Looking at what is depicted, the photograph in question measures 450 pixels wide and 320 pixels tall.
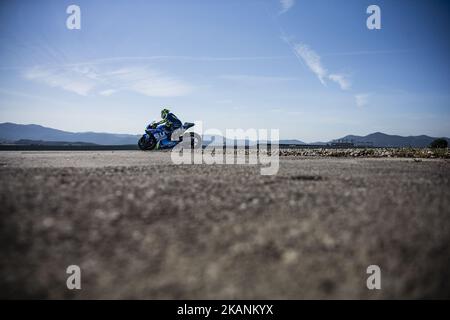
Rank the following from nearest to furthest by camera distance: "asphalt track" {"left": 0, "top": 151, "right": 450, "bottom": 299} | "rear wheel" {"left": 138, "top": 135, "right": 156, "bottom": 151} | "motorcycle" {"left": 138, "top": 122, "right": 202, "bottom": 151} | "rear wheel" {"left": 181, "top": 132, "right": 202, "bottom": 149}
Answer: "asphalt track" {"left": 0, "top": 151, "right": 450, "bottom": 299}
"motorcycle" {"left": 138, "top": 122, "right": 202, "bottom": 151}
"rear wheel" {"left": 138, "top": 135, "right": 156, "bottom": 151}
"rear wheel" {"left": 181, "top": 132, "right": 202, "bottom": 149}

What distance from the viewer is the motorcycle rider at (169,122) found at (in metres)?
16.3

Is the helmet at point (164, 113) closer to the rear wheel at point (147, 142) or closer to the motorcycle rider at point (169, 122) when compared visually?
the motorcycle rider at point (169, 122)

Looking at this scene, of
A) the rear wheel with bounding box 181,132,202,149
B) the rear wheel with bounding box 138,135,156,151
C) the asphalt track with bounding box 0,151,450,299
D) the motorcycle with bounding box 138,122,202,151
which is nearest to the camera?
the asphalt track with bounding box 0,151,450,299

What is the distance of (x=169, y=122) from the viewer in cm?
1634

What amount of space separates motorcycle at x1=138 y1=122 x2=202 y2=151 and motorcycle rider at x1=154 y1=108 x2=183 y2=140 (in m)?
0.06

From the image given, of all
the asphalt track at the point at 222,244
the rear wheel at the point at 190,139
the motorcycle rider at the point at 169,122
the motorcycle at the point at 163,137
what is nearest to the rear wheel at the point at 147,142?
the motorcycle at the point at 163,137

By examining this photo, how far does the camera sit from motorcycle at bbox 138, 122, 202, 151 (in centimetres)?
1606

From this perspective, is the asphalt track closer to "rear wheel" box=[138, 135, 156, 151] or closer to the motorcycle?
the motorcycle

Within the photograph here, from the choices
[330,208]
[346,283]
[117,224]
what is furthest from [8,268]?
[330,208]

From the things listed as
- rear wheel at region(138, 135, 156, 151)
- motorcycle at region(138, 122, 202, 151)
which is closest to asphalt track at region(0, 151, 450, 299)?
motorcycle at region(138, 122, 202, 151)

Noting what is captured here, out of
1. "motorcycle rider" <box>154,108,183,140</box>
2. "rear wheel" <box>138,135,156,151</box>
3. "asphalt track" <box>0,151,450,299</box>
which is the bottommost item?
"asphalt track" <box>0,151,450,299</box>

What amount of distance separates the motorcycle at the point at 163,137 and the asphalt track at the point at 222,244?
12707mm

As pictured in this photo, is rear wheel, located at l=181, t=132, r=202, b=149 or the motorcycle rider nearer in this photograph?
the motorcycle rider

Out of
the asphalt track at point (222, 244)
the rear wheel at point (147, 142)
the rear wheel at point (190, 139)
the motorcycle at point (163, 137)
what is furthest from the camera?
the rear wheel at point (190, 139)
